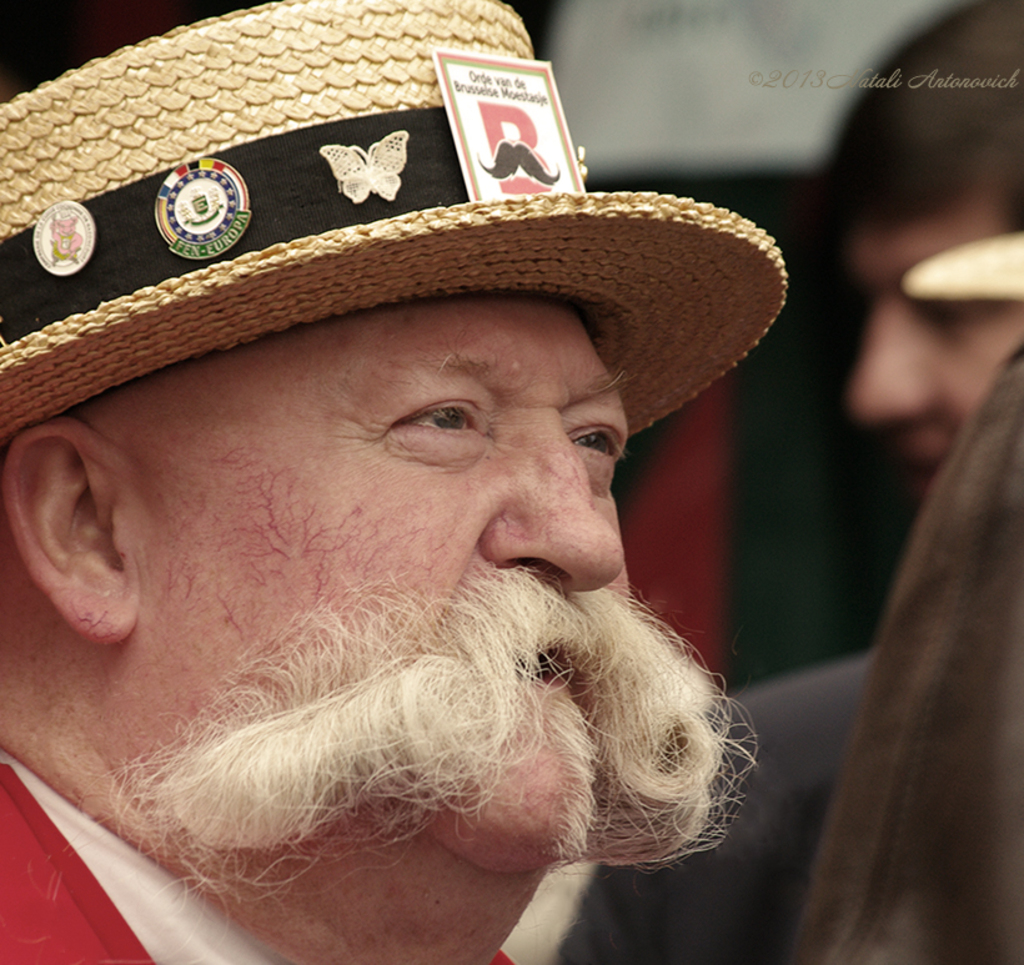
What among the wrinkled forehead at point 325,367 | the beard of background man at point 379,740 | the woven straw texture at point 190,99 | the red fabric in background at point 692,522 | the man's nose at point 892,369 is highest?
the woven straw texture at point 190,99

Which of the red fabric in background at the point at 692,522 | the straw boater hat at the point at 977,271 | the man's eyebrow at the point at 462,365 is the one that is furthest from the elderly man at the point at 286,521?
the red fabric in background at the point at 692,522

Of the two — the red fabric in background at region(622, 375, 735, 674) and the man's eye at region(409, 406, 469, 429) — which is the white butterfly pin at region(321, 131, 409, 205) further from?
the red fabric in background at region(622, 375, 735, 674)

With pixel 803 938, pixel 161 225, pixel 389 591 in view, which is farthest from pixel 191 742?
pixel 803 938

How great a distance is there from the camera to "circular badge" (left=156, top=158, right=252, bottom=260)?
145 cm

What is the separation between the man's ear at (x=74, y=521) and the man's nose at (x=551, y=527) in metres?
0.49

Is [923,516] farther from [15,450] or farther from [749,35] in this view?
[749,35]

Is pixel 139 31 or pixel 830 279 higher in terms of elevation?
pixel 139 31

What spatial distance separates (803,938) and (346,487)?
79cm

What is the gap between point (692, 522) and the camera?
388 centimetres

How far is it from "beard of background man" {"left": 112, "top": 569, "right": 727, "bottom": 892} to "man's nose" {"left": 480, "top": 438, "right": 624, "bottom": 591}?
3cm

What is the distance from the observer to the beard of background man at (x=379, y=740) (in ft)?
4.74

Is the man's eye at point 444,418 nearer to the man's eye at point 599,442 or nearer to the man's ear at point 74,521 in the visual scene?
the man's eye at point 599,442

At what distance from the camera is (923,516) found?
111 cm

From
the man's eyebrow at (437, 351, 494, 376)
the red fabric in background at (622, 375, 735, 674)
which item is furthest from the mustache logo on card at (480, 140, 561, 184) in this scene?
the red fabric in background at (622, 375, 735, 674)
